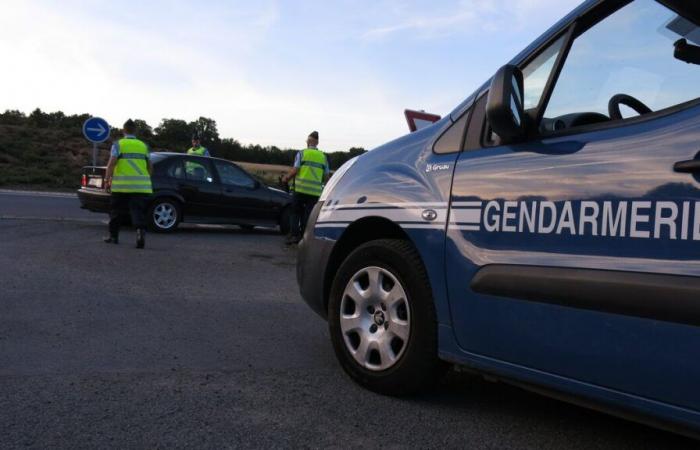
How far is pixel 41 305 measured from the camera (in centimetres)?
526

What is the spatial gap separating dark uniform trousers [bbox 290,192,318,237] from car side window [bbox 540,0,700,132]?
25.1 ft

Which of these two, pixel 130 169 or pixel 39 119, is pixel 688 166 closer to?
pixel 130 169

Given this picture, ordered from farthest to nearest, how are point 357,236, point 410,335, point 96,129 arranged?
point 96,129, point 357,236, point 410,335

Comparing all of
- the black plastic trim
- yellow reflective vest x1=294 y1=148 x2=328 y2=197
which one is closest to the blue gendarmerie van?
the black plastic trim

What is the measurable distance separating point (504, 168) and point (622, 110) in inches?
21.9

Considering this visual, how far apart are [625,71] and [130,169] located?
7.51 metres

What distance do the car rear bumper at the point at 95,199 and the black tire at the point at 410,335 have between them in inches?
323

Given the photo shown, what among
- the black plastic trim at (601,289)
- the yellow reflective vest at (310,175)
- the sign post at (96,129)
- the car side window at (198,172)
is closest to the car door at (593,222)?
the black plastic trim at (601,289)

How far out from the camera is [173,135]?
53406 mm

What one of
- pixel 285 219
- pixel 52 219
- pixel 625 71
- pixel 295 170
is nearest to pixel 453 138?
Result: pixel 625 71

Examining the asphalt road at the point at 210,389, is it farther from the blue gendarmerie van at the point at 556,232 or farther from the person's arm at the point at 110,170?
the person's arm at the point at 110,170

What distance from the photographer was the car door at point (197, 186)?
11.6 metres

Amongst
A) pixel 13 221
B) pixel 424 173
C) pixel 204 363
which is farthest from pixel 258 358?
pixel 13 221

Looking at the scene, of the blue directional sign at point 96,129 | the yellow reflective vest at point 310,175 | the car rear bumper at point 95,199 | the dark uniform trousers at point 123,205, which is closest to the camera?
the dark uniform trousers at point 123,205
